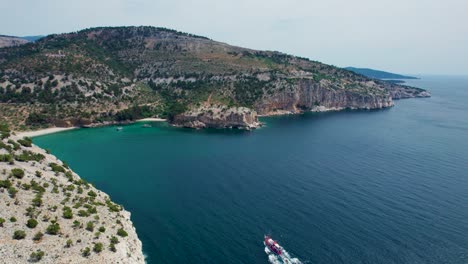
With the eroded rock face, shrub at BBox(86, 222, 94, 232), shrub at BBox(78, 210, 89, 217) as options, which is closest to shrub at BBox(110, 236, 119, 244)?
shrub at BBox(86, 222, 94, 232)

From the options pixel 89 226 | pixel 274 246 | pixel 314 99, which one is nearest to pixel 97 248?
pixel 89 226

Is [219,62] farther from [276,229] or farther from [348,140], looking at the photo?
[276,229]

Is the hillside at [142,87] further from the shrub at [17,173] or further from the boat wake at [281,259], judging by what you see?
the boat wake at [281,259]

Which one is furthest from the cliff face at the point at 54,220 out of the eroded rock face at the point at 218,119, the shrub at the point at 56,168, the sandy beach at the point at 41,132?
the eroded rock face at the point at 218,119

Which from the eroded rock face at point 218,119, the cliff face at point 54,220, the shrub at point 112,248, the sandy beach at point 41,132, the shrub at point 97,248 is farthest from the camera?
the eroded rock face at point 218,119

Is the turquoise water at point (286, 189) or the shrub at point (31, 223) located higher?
the shrub at point (31, 223)

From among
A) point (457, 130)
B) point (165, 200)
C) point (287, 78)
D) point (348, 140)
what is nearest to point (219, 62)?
point (287, 78)
